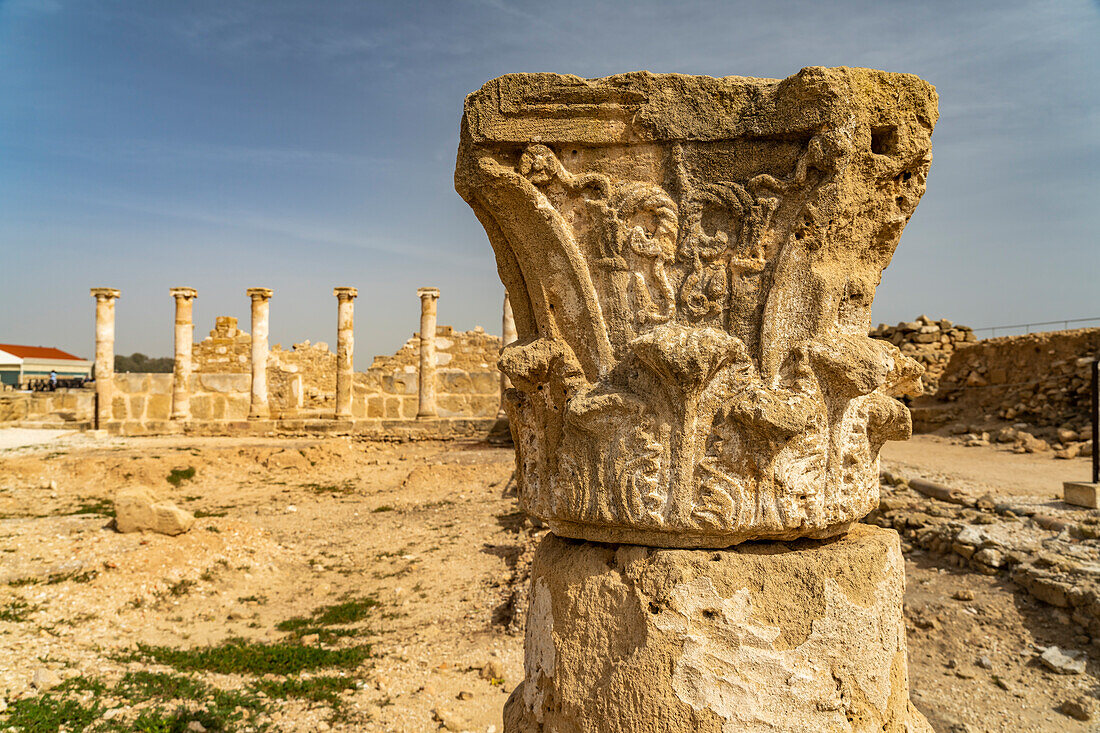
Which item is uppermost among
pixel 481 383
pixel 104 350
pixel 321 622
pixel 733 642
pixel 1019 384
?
pixel 104 350

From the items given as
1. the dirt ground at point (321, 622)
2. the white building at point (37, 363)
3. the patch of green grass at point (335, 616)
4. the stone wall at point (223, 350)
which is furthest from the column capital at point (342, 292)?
the white building at point (37, 363)

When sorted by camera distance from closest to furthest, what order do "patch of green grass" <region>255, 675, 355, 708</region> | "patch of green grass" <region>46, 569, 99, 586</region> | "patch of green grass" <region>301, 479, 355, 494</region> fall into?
"patch of green grass" <region>255, 675, 355, 708</region> < "patch of green grass" <region>46, 569, 99, 586</region> < "patch of green grass" <region>301, 479, 355, 494</region>

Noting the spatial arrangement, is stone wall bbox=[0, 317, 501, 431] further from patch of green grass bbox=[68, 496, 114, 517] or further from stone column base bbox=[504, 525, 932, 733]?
stone column base bbox=[504, 525, 932, 733]

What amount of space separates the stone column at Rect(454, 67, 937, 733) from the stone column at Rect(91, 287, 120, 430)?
669 inches

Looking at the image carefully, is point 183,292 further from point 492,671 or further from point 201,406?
point 492,671

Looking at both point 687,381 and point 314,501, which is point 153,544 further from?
point 687,381

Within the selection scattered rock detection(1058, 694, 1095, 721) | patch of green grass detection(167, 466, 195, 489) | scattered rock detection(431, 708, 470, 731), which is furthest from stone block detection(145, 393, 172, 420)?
scattered rock detection(1058, 694, 1095, 721)

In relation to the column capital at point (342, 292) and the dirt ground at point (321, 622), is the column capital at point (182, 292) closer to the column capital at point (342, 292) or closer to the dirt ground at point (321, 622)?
the column capital at point (342, 292)

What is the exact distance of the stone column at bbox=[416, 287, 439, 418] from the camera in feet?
55.0

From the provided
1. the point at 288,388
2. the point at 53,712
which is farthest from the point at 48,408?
the point at 53,712

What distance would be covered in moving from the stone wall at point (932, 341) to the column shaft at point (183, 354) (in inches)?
661

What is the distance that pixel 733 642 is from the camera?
5.47ft

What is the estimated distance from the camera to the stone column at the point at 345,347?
16.2m

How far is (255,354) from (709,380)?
1616cm
